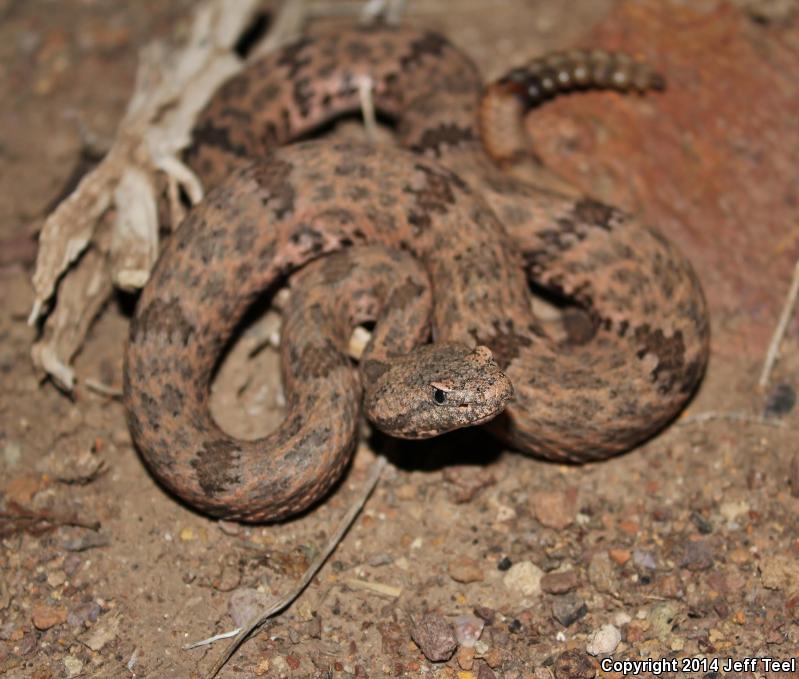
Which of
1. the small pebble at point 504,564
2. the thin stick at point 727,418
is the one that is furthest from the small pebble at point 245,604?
the thin stick at point 727,418

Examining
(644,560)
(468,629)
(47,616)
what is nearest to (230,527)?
(47,616)

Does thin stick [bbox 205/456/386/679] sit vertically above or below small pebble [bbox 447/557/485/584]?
above

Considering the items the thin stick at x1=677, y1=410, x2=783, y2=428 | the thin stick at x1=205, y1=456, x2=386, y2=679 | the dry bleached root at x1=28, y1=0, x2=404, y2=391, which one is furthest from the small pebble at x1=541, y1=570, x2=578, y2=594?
the dry bleached root at x1=28, y1=0, x2=404, y2=391

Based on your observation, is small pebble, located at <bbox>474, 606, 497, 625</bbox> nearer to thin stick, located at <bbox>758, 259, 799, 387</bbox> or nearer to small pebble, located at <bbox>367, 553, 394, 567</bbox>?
small pebble, located at <bbox>367, 553, 394, 567</bbox>

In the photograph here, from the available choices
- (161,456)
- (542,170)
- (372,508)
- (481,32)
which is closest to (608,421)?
(372,508)

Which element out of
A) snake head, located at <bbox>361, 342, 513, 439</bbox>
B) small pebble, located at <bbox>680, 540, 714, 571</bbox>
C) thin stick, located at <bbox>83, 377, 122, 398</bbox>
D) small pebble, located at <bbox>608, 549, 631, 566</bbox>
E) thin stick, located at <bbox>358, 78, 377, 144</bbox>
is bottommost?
small pebble, located at <bbox>608, 549, 631, 566</bbox>

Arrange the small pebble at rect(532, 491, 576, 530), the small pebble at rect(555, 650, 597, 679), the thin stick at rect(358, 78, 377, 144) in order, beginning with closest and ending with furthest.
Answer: the small pebble at rect(555, 650, 597, 679)
the small pebble at rect(532, 491, 576, 530)
the thin stick at rect(358, 78, 377, 144)

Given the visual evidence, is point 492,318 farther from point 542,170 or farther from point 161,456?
point 161,456

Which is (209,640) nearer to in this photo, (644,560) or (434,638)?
(434,638)
